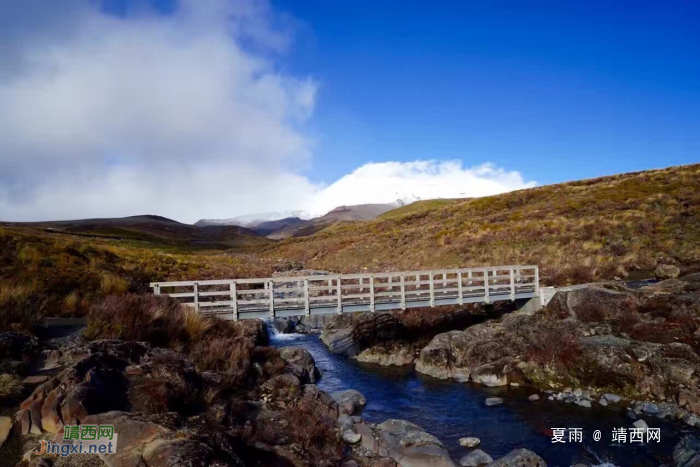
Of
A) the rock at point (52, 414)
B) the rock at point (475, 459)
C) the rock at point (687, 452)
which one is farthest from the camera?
the rock at point (475, 459)

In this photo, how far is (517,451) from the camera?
954 centimetres

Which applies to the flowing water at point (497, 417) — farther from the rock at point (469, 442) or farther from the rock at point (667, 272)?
the rock at point (667, 272)

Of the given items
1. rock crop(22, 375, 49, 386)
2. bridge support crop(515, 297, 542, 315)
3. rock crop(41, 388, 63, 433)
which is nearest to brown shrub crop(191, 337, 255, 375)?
rock crop(22, 375, 49, 386)

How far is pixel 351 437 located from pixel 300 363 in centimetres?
533

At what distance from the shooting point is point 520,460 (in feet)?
30.2

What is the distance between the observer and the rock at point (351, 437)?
404 inches

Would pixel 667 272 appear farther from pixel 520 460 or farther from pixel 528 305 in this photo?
pixel 520 460

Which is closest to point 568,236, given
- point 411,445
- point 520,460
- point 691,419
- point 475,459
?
point 691,419

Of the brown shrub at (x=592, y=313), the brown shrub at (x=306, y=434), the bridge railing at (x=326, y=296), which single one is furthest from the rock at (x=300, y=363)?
the brown shrub at (x=592, y=313)

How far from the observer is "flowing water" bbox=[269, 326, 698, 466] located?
33.0 ft

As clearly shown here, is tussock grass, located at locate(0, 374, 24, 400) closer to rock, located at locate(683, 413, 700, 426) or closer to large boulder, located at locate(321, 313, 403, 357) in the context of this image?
large boulder, located at locate(321, 313, 403, 357)

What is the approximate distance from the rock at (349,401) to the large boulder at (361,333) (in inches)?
232

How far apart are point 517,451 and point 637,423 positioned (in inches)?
168

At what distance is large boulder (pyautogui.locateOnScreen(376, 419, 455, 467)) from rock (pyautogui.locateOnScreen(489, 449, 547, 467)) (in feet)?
3.66
